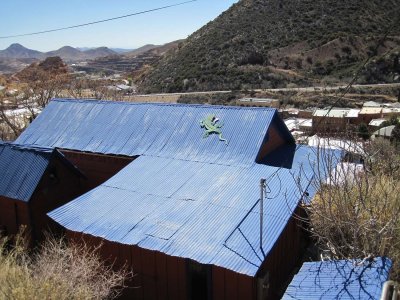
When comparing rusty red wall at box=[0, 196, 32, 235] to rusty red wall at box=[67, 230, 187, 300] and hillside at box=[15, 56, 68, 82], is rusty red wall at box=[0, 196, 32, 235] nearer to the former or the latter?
rusty red wall at box=[67, 230, 187, 300]

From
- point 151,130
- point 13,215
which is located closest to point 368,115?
point 151,130

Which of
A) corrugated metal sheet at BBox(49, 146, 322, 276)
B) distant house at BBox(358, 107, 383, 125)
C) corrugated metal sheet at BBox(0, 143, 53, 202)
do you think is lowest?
distant house at BBox(358, 107, 383, 125)

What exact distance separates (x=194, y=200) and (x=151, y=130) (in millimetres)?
5733

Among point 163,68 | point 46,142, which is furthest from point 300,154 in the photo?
point 163,68

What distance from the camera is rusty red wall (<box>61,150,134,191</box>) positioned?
16875 millimetres

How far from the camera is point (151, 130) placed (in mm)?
16922

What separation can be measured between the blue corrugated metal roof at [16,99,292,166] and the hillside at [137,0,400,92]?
5538 cm

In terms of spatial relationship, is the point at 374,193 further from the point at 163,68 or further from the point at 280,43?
the point at 163,68

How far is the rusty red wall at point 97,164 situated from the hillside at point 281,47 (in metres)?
56.9

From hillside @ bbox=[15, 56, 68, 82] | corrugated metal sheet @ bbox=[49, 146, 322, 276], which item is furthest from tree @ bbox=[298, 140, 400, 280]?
hillside @ bbox=[15, 56, 68, 82]

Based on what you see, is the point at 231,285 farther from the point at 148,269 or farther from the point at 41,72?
the point at 41,72

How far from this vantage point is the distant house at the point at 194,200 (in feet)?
33.2

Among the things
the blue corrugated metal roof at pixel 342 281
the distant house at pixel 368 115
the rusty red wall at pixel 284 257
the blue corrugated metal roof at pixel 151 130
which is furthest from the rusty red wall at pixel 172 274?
the distant house at pixel 368 115

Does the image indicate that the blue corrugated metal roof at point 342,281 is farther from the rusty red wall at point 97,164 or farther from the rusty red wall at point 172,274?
the rusty red wall at point 97,164
